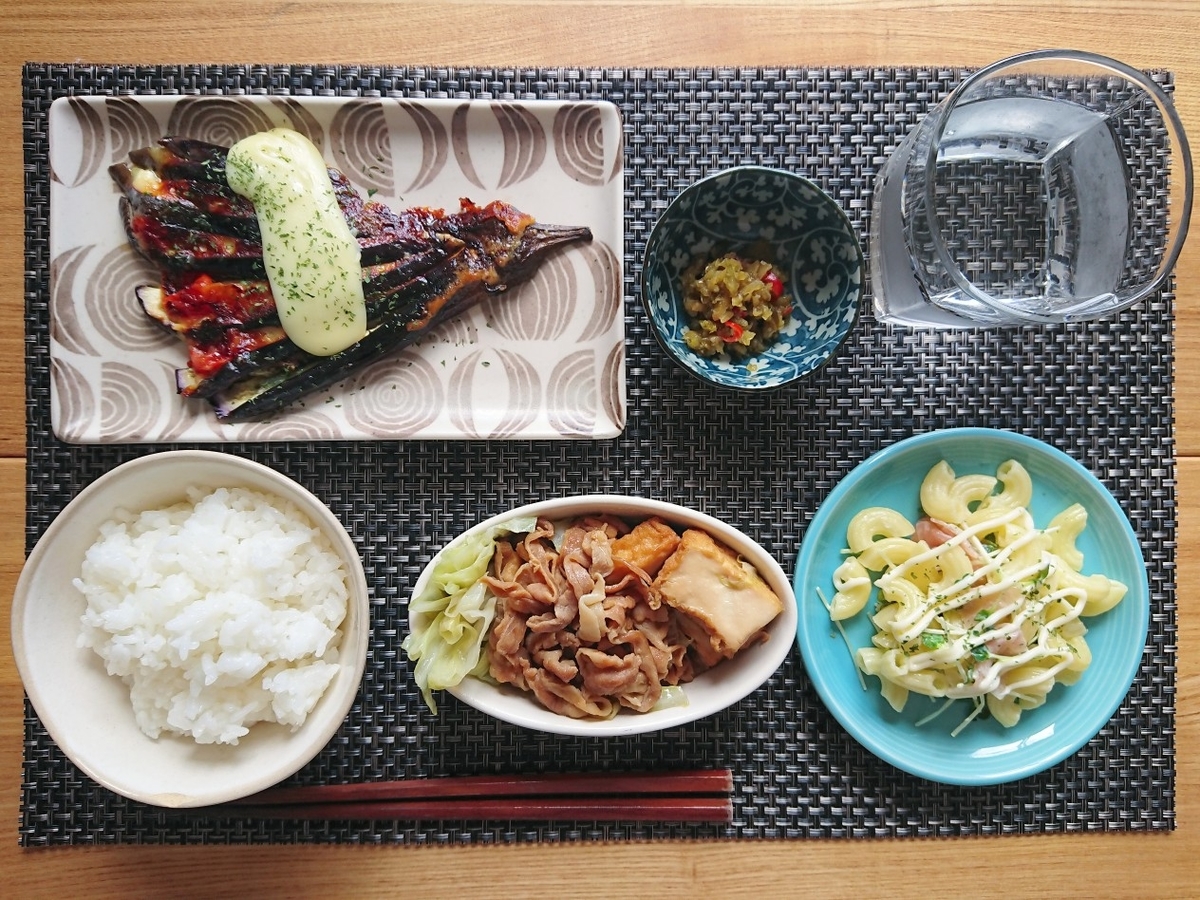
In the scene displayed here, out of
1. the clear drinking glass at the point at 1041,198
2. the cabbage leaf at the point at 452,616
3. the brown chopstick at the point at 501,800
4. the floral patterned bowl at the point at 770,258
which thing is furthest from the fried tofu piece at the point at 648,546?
the clear drinking glass at the point at 1041,198

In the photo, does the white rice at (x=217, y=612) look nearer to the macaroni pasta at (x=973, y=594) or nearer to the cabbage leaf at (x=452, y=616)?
the cabbage leaf at (x=452, y=616)

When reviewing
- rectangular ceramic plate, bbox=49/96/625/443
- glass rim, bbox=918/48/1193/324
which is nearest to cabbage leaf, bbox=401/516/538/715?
rectangular ceramic plate, bbox=49/96/625/443

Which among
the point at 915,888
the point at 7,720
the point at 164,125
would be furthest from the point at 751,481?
the point at 7,720

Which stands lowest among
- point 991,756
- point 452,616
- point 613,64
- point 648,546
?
point 991,756

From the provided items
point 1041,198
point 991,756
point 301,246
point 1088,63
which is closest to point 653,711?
point 991,756

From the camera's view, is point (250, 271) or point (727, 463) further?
point (727, 463)

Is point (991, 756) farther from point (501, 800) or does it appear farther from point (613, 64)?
point (613, 64)
